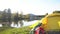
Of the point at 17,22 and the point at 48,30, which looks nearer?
the point at 48,30

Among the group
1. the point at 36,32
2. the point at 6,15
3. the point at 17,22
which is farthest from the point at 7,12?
the point at 36,32

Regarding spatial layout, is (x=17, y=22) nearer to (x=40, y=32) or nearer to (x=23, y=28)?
(x=23, y=28)

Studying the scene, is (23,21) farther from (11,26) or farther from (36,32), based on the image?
(36,32)

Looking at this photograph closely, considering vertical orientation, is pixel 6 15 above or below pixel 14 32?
above

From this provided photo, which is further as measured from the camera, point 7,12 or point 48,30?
point 7,12

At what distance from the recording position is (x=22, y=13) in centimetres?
306

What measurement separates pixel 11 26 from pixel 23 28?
0.23m

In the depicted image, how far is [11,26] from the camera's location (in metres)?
3.02

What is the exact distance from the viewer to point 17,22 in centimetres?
301

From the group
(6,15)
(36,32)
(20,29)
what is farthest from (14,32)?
(36,32)

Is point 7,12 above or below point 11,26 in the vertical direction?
above

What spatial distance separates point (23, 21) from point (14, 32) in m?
0.24

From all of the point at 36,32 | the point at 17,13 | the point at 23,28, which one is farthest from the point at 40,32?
the point at 17,13

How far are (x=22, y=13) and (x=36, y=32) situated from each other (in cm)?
94
